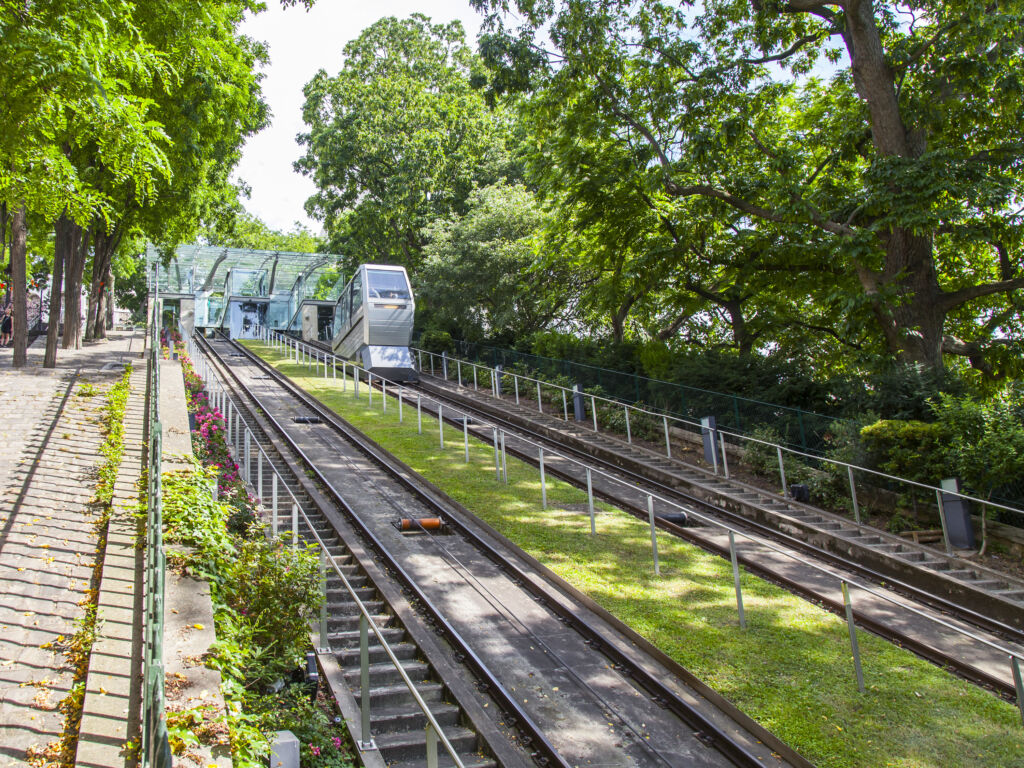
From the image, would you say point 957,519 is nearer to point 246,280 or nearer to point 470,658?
point 470,658

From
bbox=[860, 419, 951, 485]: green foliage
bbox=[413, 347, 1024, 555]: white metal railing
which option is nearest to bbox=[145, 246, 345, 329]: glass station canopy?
bbox=[413, 347, 1024, 555]: white metal railing

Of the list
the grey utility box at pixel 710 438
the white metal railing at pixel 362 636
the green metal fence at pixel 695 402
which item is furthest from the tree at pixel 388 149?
the grey utility box at pixel 710 438

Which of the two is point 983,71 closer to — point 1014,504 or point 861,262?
point 861,262

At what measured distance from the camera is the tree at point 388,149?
37.0 m

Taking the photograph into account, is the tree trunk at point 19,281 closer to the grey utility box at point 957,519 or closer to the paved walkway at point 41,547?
the paved walkway at point 41,547

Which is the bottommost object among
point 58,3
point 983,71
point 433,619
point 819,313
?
point 433,619

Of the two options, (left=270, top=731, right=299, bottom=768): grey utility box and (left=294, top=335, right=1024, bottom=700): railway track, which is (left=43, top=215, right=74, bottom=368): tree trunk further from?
(left=270, top=731, right=299, bottom=768): grey utility box

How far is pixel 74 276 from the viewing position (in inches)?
814

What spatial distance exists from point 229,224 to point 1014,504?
29621mm

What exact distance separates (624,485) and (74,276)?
16.3m

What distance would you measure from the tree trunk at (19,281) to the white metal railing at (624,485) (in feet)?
28.2

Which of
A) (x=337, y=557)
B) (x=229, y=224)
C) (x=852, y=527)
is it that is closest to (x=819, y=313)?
(x=852, y=527)

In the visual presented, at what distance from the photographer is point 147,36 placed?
615 inches

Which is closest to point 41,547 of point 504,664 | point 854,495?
point 504,664
